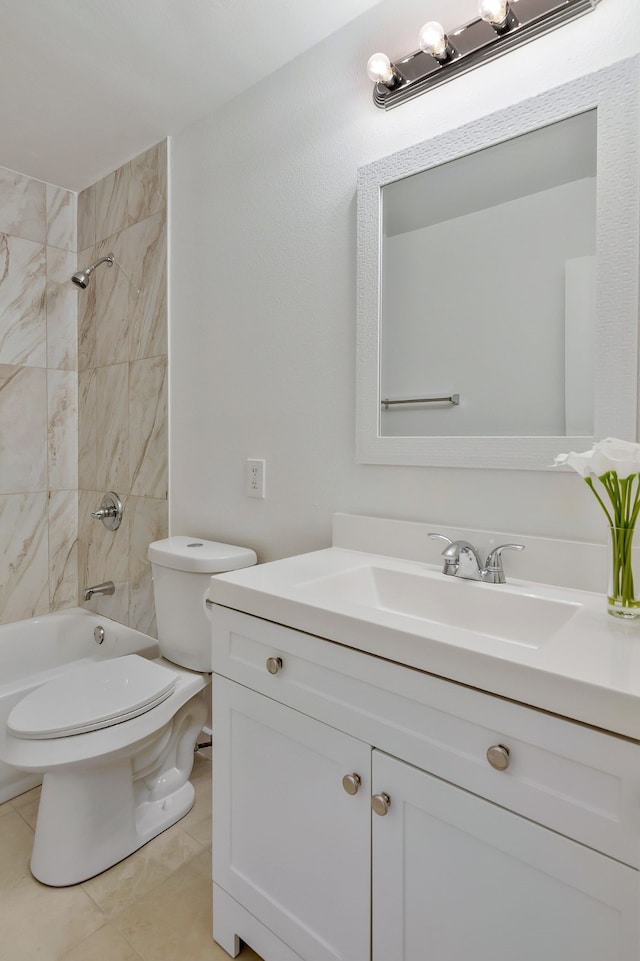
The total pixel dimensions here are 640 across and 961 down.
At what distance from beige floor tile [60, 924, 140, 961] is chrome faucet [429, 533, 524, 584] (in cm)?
112

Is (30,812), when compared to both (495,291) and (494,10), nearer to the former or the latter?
(495,291)

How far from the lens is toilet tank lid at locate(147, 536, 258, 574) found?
1.61 meters

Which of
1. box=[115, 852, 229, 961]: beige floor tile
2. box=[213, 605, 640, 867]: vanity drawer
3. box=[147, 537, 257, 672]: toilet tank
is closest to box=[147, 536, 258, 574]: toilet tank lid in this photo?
box=[147, 537, 257, 672]: toilet tank

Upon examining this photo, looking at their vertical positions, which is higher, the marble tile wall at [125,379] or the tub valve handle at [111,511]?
the marble tile wall at [125,379]

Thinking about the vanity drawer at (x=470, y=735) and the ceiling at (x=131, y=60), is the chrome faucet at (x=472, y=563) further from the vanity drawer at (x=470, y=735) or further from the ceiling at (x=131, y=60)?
the ceiling at (x=131, y=60)

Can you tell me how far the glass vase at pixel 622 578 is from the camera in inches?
35.3

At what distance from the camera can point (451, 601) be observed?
1.14 metres

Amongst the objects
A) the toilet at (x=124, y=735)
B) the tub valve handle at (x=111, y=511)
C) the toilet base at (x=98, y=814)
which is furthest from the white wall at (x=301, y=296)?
the toilet base at (x=98, y=814)

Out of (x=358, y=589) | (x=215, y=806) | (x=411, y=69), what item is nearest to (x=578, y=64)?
(x=411, y=69)

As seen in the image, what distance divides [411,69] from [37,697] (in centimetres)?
190

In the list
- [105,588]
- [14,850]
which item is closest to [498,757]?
[14,850]

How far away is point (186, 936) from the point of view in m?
1.25

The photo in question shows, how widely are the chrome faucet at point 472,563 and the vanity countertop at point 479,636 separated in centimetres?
3

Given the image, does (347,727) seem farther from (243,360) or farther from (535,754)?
(243,360)
